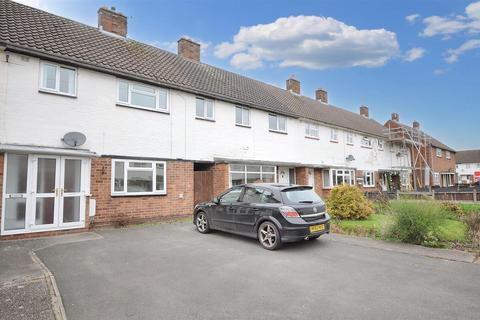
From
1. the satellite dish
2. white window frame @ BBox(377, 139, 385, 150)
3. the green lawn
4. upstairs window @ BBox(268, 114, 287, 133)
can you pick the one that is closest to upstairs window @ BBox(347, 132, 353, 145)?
white window frame @ BBox(377, 139, 385, 150)

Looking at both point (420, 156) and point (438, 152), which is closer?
point (420, 156)

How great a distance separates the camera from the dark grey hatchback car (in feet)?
A: 20.7

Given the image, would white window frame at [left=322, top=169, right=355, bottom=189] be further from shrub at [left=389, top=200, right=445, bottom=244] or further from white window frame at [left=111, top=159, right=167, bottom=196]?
shrub at [left=389, top=200, right=445, bottom=244]

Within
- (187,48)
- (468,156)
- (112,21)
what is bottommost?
(468,156)

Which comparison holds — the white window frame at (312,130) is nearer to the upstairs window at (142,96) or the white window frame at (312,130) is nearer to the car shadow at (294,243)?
the upstairs window at (142,96)

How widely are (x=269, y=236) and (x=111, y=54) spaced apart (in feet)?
29.1

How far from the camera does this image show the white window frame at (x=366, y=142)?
23.7 m

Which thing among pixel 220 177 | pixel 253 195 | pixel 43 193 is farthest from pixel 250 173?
pixel 43 193

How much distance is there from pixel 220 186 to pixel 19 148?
7153 millimetres

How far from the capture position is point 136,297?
4.01 metres

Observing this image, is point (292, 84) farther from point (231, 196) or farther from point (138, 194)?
point (231, 196)

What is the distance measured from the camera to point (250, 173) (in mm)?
14305

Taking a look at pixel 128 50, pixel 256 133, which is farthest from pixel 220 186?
pixel 128 50

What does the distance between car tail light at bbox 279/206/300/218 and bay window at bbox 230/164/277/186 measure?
702cm
